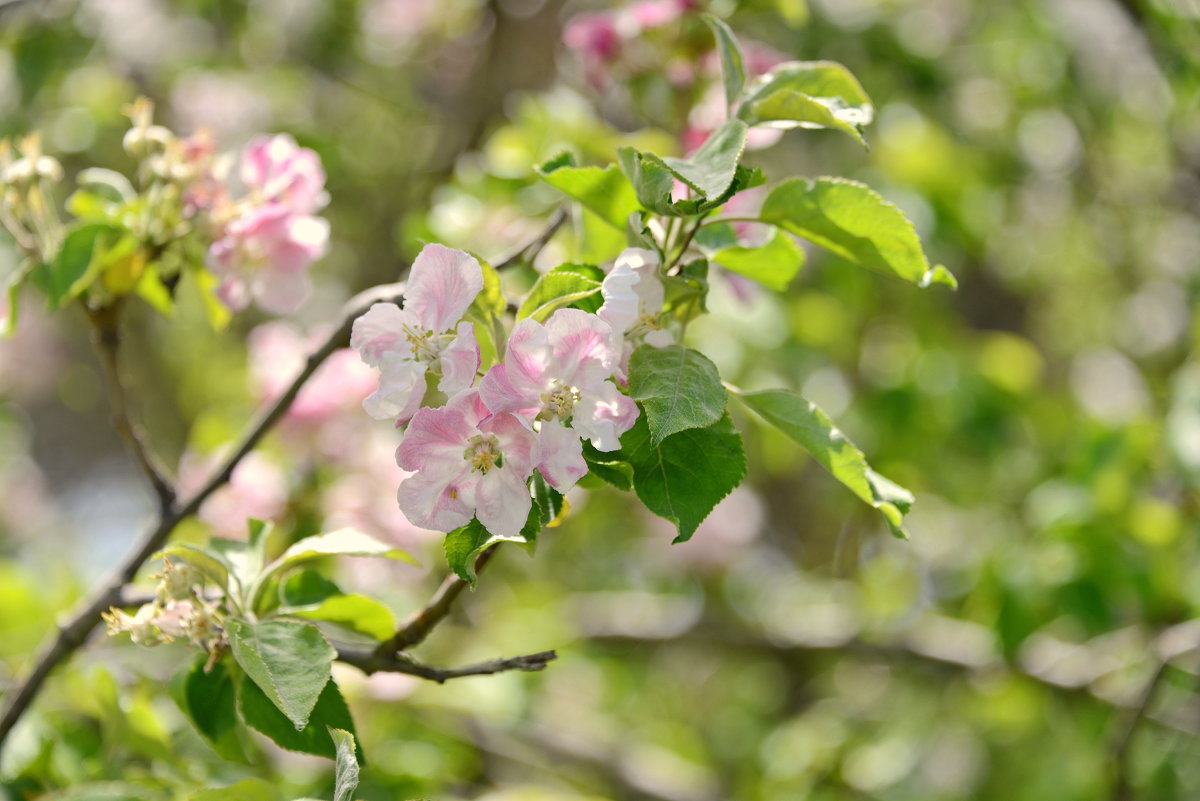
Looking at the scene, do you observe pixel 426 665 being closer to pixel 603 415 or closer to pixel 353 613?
pixel 353 613

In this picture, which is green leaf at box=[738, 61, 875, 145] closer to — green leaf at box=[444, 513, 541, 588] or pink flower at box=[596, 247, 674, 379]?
pink flower at box=[596, 247, 674, 379]

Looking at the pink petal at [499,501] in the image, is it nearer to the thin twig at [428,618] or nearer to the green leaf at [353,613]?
the thin twig at [428,618]

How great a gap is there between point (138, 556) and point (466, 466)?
606 millimetres

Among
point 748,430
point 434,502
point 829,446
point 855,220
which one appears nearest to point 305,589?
point 434,502

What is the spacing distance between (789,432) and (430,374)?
303mm

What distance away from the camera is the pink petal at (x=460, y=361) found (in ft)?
2.51

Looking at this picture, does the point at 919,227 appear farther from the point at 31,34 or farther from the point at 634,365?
the point at 31,34

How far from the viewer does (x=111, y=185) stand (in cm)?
121

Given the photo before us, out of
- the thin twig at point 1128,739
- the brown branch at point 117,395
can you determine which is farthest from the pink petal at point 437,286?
the thin twig at point 1128,739

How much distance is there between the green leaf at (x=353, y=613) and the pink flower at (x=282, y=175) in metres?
0.49

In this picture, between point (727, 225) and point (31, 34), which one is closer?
point (727, 225)

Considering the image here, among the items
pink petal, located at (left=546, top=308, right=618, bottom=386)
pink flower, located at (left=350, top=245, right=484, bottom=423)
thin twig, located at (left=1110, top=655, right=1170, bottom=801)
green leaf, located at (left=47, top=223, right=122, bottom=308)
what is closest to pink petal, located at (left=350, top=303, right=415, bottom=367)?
pink flower, located at (left=350, top=245, right=484, bottom=423)

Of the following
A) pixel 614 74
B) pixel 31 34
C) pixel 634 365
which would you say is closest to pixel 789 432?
pixel 634 365

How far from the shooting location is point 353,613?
0.96 m
